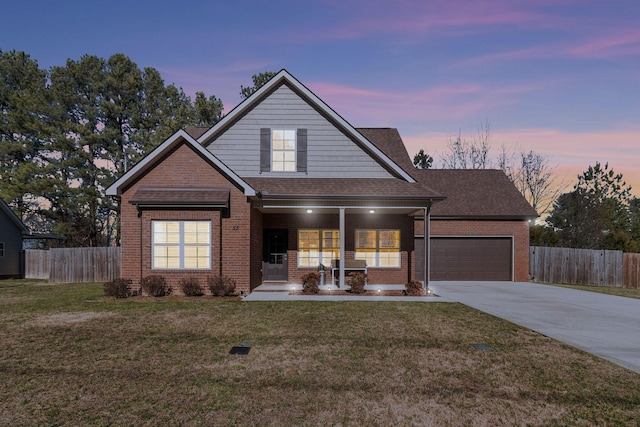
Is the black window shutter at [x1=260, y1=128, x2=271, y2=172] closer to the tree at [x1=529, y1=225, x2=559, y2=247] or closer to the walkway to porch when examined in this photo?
the walkway to porch

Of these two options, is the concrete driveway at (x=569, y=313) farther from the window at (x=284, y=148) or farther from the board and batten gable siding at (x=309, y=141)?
the window at (x=284, y=148)

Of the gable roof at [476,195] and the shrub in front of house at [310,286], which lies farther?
the gable roof at [476,195]

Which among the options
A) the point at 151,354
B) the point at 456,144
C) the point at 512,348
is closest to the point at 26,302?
the point at 151,354

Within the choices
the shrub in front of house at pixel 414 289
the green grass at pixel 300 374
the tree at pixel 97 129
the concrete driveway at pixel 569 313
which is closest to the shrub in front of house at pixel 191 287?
the green grass at pixel 300 374

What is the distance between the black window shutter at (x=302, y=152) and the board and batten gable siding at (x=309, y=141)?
0.45 feet

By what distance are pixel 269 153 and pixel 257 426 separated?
1237 cm

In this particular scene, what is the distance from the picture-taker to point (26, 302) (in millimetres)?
12453

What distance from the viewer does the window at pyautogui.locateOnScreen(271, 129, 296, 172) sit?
604 inches

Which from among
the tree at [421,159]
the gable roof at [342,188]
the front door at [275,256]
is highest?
the tree at [421,159]

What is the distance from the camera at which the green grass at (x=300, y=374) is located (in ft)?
14.2

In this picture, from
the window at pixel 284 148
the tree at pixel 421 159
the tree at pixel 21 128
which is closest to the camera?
the window at pixel 284 148

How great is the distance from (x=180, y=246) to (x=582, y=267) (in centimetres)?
1996

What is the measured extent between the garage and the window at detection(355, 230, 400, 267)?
241 centimetres

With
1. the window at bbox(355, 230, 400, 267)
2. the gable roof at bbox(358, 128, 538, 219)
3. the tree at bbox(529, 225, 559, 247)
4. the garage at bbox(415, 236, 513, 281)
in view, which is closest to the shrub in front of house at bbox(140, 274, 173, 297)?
the window at bbox(355, 230, 400, 267)
